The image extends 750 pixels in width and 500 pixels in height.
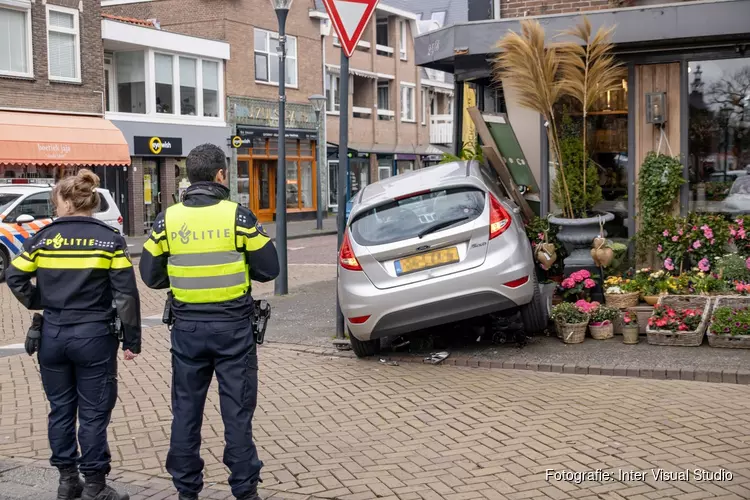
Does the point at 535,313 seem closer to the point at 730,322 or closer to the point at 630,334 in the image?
the point at 630,334

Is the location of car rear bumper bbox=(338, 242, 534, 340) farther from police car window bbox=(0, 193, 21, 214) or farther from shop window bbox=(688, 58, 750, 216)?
police car window bbox=(0, 193, 21, 214)

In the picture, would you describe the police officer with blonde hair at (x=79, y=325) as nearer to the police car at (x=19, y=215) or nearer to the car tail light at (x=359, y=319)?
the car tail light at (x=359, y=319)

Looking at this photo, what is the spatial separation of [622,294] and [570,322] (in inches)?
28.8

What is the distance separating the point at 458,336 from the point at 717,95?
4.15 m

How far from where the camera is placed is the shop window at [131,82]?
30484 mm

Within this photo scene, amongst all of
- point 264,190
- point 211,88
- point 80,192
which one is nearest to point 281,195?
point 80,192

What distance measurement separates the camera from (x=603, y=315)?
874cm

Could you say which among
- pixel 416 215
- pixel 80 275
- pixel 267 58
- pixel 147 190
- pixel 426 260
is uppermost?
pixel 267 58

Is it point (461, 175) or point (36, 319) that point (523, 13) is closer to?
point (461, 175)

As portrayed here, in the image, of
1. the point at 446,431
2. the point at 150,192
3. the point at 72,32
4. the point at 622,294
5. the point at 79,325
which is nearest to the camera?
the point at 79,325

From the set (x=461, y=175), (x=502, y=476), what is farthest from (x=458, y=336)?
(x=502, y=476)

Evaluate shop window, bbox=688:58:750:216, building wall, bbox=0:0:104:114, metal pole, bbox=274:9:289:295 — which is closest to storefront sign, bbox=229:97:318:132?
building wall, bbox=0:0:104:114

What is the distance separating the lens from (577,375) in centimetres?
762

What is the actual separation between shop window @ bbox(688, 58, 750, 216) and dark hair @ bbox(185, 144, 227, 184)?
719 cm
